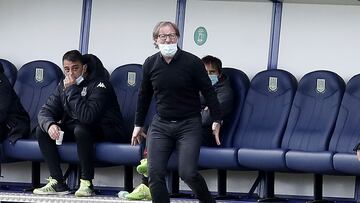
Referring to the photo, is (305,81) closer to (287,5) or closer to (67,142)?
(287,5)

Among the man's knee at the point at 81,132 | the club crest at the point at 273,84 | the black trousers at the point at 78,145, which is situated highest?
the club crest at the point at 273,84

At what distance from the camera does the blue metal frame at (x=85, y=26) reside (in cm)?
1152

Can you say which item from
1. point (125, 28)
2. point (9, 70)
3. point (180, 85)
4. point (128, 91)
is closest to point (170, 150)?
point (180, 85)

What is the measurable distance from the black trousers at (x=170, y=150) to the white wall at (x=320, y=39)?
2.14 metres

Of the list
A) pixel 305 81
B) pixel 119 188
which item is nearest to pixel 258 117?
pixel 305 81

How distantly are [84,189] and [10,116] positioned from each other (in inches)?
39.8

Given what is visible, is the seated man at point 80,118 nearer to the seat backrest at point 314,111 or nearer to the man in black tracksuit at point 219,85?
the man in black tracksuit at point 219,85

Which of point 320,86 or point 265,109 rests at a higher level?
point 320,86

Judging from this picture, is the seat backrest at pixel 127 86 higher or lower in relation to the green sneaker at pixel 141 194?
higher

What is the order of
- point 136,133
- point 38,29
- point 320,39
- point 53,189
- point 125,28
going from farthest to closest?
1. point 38,29
2. point 125,28
3. point 320,39
4. point 53,189
5. point 136,133

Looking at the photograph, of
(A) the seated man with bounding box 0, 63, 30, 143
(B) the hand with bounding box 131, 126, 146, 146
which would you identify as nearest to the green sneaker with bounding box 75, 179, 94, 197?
(A) the seated man with bounding box 0, 63, 30, 143

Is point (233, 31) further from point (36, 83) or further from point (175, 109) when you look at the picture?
point (175, 109)

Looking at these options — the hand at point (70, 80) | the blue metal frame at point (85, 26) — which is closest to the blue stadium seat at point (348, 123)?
the hand at point (70, 80)

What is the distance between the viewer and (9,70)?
11312 mm
